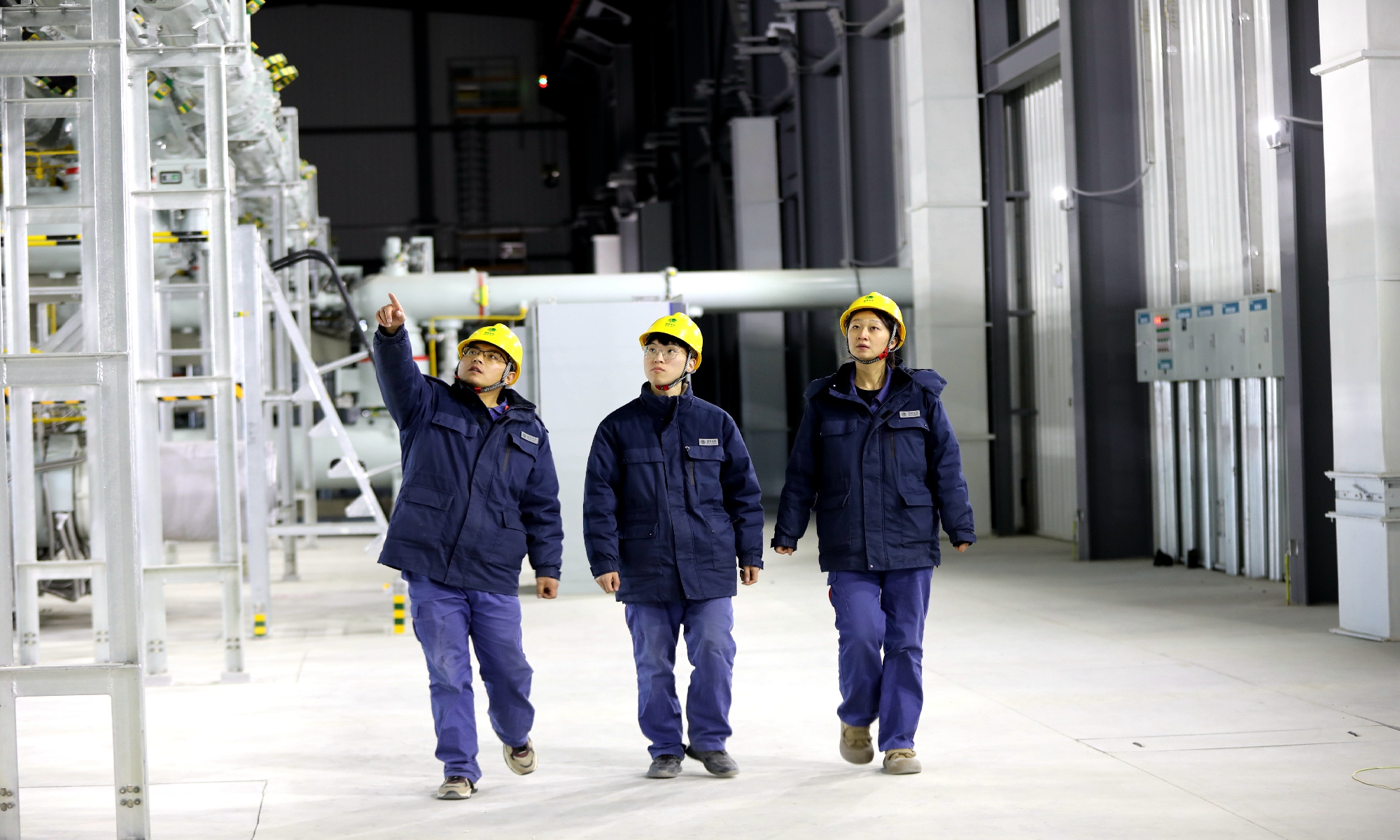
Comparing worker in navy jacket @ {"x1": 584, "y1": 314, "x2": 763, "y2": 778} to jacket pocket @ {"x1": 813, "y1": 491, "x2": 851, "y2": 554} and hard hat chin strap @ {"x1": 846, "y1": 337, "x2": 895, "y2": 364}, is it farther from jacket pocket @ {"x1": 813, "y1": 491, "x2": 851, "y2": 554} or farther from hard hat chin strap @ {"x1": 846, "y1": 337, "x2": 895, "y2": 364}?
hard hat chin strap @ {"x1": 846, "y1": 337, "x2": 895, "y2": 364}

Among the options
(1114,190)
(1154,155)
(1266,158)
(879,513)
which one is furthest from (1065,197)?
(879,513)

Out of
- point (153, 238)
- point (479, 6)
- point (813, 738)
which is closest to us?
point (813, 738)

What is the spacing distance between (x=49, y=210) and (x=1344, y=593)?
809 centimetres

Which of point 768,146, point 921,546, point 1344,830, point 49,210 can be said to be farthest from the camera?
point 768,146

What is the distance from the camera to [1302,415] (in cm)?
969

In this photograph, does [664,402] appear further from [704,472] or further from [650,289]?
[650,289]

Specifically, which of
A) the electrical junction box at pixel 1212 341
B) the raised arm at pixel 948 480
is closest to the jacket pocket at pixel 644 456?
the raised arm at pixel 948 480

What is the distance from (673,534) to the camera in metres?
5.55

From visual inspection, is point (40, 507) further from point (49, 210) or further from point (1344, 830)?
point (1344, 830)

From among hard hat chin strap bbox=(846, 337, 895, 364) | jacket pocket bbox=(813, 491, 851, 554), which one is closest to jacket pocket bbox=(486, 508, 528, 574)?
jacket pocket bbox=(813, 491, 851, 554)

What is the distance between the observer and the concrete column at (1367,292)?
27.2ft

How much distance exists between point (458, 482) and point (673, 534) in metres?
0.86

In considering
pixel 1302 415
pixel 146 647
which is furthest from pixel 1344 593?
pixel 146 647

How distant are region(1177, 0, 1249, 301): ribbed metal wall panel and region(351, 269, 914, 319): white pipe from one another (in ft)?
14.4
